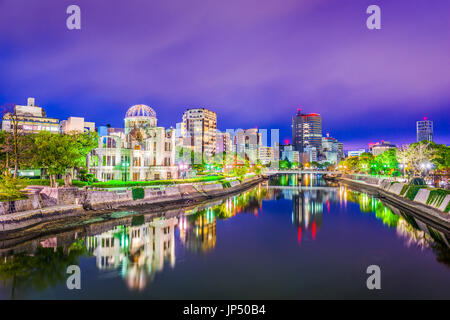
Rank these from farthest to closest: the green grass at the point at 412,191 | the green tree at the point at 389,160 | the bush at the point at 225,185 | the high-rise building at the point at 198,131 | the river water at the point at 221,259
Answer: the high-rise building at the point at 198,131, the green tree at the point at 389,160, the bush at the point at 225,185, the green grass at the point at 412,191, the river water at the point at 221,259

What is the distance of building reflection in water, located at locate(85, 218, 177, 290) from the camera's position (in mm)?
20725

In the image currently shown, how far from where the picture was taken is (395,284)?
763 inches

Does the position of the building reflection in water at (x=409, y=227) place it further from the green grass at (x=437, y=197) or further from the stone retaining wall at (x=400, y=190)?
the green grass at (x=437, y=197)

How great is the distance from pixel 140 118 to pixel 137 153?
1176cm

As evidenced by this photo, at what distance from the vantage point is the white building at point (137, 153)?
55844 millimetres

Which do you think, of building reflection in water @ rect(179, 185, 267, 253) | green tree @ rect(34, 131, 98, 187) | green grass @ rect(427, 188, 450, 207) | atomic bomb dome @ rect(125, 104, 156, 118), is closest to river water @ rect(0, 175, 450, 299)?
building reflection in water @ rect(179, 185, 267, 253)

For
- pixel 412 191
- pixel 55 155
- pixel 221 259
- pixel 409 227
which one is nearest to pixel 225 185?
pixel 412 191

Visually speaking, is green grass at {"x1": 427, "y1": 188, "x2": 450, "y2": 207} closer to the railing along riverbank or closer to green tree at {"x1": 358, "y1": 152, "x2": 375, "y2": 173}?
the railing along riverbank

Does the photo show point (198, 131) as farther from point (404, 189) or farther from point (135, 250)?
point (135, 250)

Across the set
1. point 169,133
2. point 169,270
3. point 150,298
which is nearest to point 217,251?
point 169,270

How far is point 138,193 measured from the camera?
143 ft

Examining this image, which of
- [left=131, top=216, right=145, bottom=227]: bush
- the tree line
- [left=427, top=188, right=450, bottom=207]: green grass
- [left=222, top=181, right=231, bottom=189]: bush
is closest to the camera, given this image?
[left=427, top=188, right=450, bottom=207]: green grass

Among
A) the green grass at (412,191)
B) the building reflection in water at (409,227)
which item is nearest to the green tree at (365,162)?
the green grass at (412,191)

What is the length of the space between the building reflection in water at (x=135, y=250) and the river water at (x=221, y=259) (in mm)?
82
